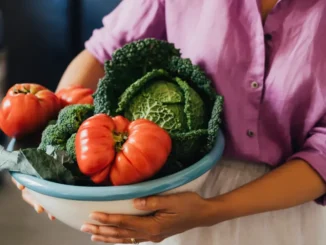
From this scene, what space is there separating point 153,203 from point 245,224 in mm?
264

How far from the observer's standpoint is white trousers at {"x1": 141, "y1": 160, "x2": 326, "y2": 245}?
723 mm

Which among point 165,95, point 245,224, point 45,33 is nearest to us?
point 165,95

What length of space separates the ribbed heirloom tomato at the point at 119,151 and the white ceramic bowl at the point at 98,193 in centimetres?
1

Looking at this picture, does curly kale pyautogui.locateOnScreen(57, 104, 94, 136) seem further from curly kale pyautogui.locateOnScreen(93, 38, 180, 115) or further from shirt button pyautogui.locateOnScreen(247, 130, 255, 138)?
shirt button pyautogui.locateOnScreen(247, 130, 255, 138)

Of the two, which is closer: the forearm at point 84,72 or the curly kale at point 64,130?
the curly kale at point 64,130

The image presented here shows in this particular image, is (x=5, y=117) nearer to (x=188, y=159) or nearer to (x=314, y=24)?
(x=188, y=159)

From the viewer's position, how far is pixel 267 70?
2.19 ft

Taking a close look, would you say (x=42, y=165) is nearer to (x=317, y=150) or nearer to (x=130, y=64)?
(x=130, y=64)

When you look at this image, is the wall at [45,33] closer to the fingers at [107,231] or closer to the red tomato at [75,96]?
the red tomato at [75,96]

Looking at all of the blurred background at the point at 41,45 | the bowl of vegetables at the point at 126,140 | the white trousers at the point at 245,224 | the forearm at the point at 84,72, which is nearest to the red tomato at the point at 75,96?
the bowl of vegetables at the point at 126,140

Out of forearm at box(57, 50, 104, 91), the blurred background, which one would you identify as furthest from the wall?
forearm at box(57, 50, 104, 91)

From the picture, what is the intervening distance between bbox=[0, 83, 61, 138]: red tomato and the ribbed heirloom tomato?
127mm

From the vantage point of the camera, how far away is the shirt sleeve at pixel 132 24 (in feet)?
2.47

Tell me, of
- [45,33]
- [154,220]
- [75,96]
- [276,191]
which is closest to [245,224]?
[276,191]
